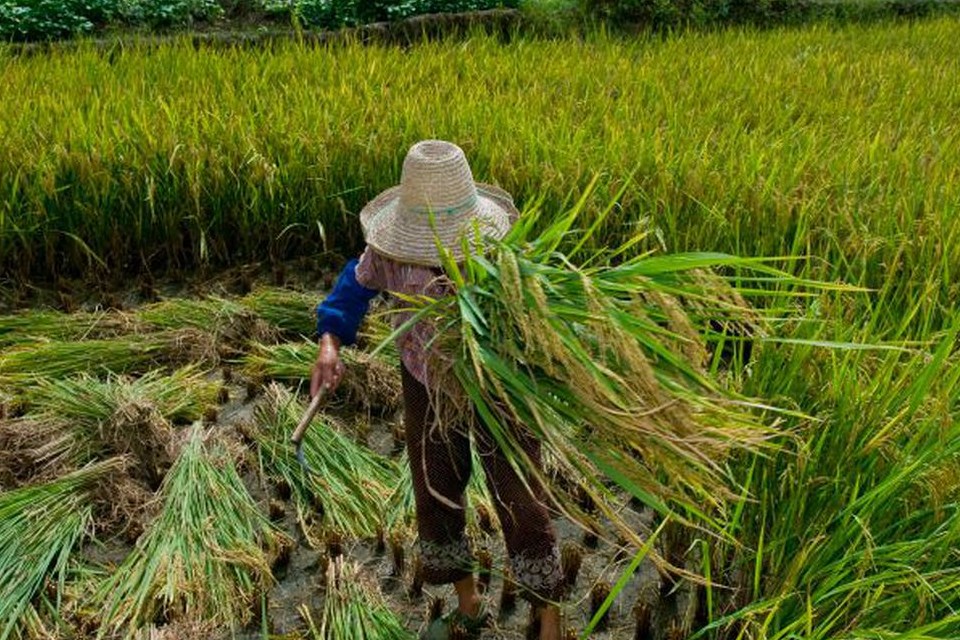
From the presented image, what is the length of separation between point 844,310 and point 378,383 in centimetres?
111

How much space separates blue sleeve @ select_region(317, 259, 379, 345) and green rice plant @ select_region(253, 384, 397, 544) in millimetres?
541

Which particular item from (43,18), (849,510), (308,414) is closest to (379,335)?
(308,414)

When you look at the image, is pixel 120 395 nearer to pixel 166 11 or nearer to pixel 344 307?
pixel 344 307

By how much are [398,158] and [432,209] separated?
65.8 inches

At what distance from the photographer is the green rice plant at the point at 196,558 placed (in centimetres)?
179

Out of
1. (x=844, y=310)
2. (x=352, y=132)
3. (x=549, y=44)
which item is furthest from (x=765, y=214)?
(x=549, y=44)

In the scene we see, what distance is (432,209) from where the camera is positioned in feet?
4.81

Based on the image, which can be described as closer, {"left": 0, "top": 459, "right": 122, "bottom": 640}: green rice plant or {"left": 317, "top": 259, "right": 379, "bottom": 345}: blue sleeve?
{"left": 317, "top": 259, "right": 379, "bottom": 345}: blue sleeve

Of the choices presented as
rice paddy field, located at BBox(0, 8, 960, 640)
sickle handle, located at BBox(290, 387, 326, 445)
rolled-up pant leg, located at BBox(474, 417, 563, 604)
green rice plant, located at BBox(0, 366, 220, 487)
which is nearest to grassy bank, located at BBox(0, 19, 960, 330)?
rice paddy field, located at BBox(0, 8, 960, 640)

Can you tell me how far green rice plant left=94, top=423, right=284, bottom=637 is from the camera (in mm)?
1785

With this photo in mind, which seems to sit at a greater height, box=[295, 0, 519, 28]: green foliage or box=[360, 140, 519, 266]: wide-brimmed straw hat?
box=[360, 140, 519, 266]: wide-brimmed straw hat

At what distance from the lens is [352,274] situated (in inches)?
63.4

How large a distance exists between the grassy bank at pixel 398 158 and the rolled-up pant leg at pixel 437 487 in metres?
0.88

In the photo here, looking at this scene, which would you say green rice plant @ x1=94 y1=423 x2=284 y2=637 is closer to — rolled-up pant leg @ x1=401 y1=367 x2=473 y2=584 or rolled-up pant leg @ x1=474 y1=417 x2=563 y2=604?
rolled-up pant leg @ x1=401 y1=367 x2=473 y2=584
